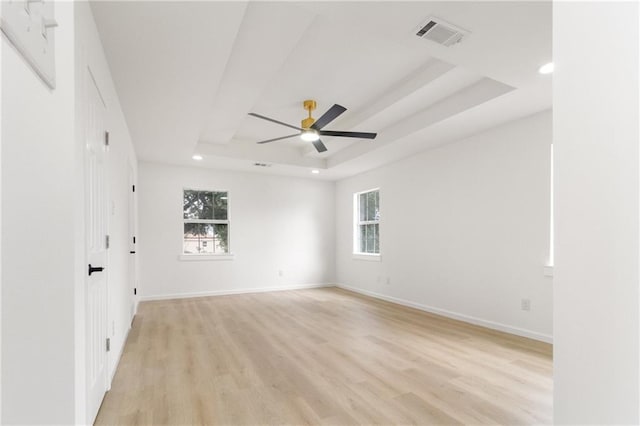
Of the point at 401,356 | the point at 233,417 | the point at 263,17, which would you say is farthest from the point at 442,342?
the point at 263,17

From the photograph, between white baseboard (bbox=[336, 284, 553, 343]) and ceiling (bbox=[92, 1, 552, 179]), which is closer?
ceiling (bbox=[92, 1, 552, 179])

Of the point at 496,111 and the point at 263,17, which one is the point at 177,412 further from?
the point at 496,111

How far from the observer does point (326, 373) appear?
8.54 feet

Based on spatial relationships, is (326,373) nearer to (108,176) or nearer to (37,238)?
(108,176)

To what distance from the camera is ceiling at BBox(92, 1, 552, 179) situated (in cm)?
200

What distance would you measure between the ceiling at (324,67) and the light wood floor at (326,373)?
2.42 metres

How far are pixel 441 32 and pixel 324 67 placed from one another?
4.01ft

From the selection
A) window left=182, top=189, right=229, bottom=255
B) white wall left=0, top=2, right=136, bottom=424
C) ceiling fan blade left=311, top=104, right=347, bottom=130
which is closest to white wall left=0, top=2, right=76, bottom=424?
white wall left=0, top=2, right=136, bottom=424

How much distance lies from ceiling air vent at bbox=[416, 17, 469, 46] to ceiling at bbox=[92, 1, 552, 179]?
0.13 feet

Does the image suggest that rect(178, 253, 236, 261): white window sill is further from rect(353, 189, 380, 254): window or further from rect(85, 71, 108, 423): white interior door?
rect(85, 71, 108, 423): white interior door

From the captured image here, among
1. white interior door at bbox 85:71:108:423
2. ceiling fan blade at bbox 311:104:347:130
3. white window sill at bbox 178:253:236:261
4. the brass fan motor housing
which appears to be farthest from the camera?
white window sill at bbox 178:253:236:261

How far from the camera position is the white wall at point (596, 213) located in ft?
1.78

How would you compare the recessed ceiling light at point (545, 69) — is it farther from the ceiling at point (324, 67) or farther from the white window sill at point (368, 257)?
the white window sill at point (368, 257)

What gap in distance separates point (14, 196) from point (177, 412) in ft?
6.51
